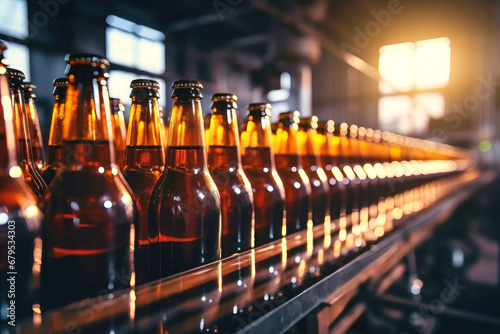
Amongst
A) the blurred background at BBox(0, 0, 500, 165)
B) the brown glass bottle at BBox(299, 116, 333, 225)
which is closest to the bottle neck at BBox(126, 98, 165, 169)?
the brown glass bottle at BBox(299, 116, 333, 225)

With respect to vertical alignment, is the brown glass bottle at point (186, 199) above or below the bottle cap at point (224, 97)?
below

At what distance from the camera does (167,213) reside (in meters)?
0.47

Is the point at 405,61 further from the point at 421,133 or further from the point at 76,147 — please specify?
the point at 76,147

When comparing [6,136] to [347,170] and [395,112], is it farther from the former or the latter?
[395,112]

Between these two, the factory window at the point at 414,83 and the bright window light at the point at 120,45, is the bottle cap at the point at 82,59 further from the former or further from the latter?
the factory window at the point at 414,83

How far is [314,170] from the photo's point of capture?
86cm

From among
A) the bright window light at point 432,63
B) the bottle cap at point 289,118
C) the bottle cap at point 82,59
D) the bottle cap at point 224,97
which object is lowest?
the bottle cap at point 289,118

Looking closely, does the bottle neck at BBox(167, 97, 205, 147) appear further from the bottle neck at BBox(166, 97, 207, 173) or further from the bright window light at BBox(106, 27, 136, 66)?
the bright window light at BBox(106, 27, 136, 66)

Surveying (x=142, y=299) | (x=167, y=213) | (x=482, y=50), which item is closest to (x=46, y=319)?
(x=142, y=299)

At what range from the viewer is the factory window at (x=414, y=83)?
8.00m

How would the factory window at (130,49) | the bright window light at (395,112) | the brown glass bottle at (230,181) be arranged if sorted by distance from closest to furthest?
the brown glass bottle at (230,181), the factory window at (130,49), the bright window light at (395,112)

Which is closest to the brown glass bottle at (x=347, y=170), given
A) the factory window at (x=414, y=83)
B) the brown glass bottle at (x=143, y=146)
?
the brown glass bottle at (x=143, y=146)

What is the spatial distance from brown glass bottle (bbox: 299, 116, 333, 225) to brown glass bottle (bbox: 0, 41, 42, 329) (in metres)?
0.59

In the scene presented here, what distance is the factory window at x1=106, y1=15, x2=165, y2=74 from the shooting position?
14.9 ft
